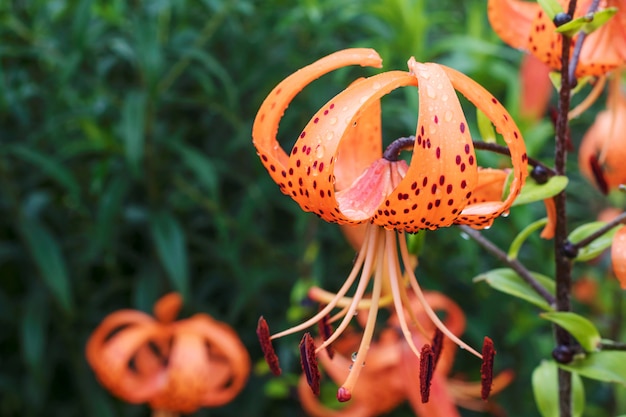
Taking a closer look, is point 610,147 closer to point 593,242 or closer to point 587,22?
point 593,242

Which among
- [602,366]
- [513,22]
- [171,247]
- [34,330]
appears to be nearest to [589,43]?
[513,22]

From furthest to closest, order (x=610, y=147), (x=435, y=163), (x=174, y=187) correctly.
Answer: (x=174, y=187), (x=610, y=147), (x=435, y=163)

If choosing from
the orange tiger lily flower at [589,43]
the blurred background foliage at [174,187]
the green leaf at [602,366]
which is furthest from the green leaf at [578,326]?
the blurred background foliage at [174,187]

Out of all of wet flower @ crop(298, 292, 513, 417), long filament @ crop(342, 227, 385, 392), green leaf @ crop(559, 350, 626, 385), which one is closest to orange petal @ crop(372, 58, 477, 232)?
long filament @ crop(342, 227, 385, 392)

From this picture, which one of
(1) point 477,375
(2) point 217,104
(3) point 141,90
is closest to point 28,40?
(3) point 141,90

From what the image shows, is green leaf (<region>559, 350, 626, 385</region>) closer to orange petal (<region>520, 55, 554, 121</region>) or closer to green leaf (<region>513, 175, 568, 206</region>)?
green leaf (<region>513, 175, 568, 206</region>)
